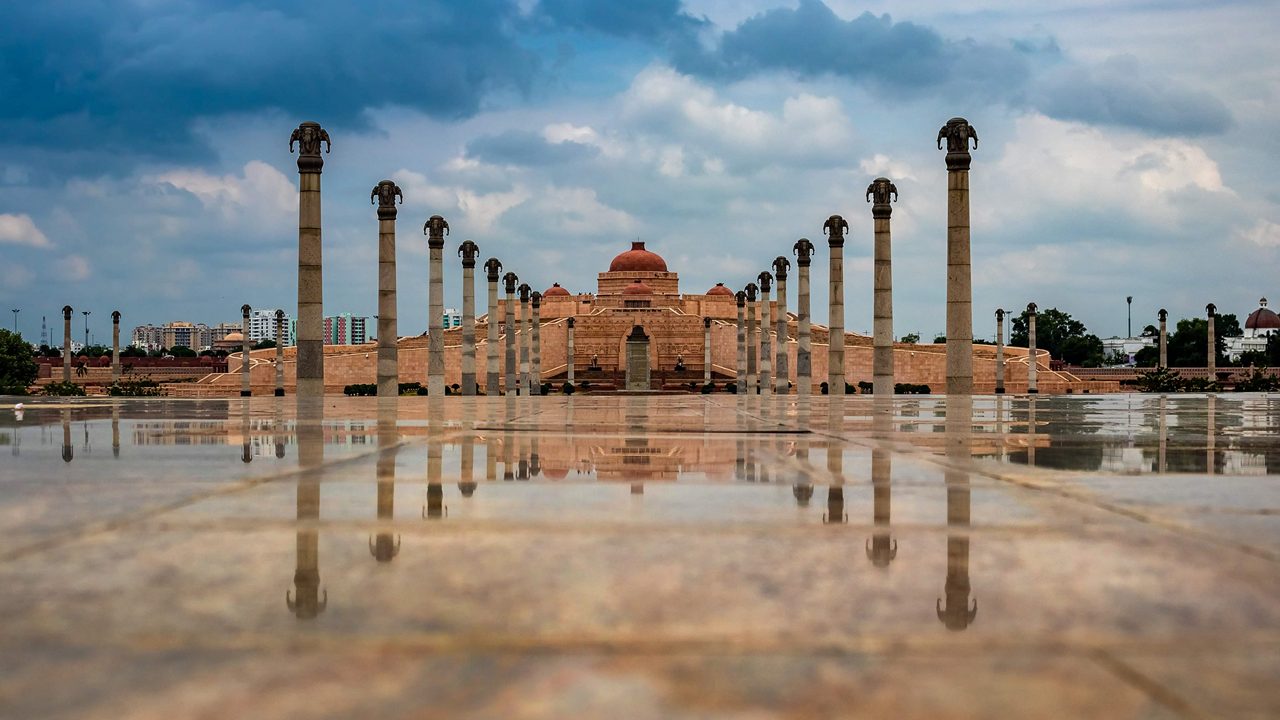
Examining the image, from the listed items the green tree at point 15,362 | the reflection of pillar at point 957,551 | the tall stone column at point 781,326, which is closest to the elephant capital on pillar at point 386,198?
the tall stone column at point 781,326

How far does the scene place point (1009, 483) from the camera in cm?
415

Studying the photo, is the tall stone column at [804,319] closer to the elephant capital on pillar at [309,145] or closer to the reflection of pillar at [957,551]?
the elephant capital on pillar at [309,145]

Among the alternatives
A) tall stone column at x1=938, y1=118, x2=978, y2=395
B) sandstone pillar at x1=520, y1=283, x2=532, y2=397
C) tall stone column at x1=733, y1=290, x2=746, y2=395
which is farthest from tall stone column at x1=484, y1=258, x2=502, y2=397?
tall stone column at x1=938, y1=118, x2=978, y2=395

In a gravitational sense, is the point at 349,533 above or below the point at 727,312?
below

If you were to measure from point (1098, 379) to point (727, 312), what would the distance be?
3195cm

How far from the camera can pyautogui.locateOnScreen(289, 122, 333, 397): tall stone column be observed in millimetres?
20984

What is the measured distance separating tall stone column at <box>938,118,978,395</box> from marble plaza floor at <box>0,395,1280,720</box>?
55.2ft

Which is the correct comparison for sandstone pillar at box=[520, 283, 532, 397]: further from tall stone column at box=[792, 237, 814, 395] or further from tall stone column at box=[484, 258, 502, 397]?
tall stone column at box=[792, 237, 814, 395]

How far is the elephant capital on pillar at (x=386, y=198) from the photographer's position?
87.0 feet

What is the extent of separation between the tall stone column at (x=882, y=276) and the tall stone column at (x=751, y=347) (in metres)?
18.9

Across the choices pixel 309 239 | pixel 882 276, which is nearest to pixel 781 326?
pixel 882 276

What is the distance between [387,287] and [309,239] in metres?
5.92

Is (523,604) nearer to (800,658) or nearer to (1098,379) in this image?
(800,658)

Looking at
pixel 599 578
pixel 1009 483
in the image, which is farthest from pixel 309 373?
pixel 599 578
